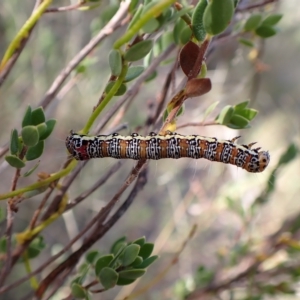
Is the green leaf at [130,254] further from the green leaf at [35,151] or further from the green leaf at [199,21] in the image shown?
the green leaf at [199,21]

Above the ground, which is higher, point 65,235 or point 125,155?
point 125,155

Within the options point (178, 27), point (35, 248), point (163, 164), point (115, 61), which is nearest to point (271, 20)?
point (178, 27)

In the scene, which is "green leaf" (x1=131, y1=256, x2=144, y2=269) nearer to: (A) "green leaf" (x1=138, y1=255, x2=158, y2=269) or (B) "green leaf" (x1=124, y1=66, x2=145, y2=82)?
(A) "green leaf" (x1=138, y1=255, x2=158, y2=269)

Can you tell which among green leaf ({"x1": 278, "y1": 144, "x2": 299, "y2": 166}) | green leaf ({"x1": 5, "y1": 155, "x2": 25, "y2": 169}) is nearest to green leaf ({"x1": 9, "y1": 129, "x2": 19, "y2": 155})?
green leaf ({"x1": 5, "y1": 155, "x2": 25, "y2": 169})

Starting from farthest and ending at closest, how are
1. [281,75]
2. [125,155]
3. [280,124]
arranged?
[281,75] → [280,124] → [125,155]

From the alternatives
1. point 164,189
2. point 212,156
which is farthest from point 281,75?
point 212,156

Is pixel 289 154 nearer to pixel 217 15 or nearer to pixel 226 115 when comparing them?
pixel 226 115

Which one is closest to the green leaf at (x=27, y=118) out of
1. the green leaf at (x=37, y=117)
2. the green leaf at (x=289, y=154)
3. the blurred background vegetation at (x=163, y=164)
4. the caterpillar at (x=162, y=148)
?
the green leaf at (x=37, y=117)

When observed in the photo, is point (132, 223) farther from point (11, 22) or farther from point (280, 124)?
point (280, 124)
